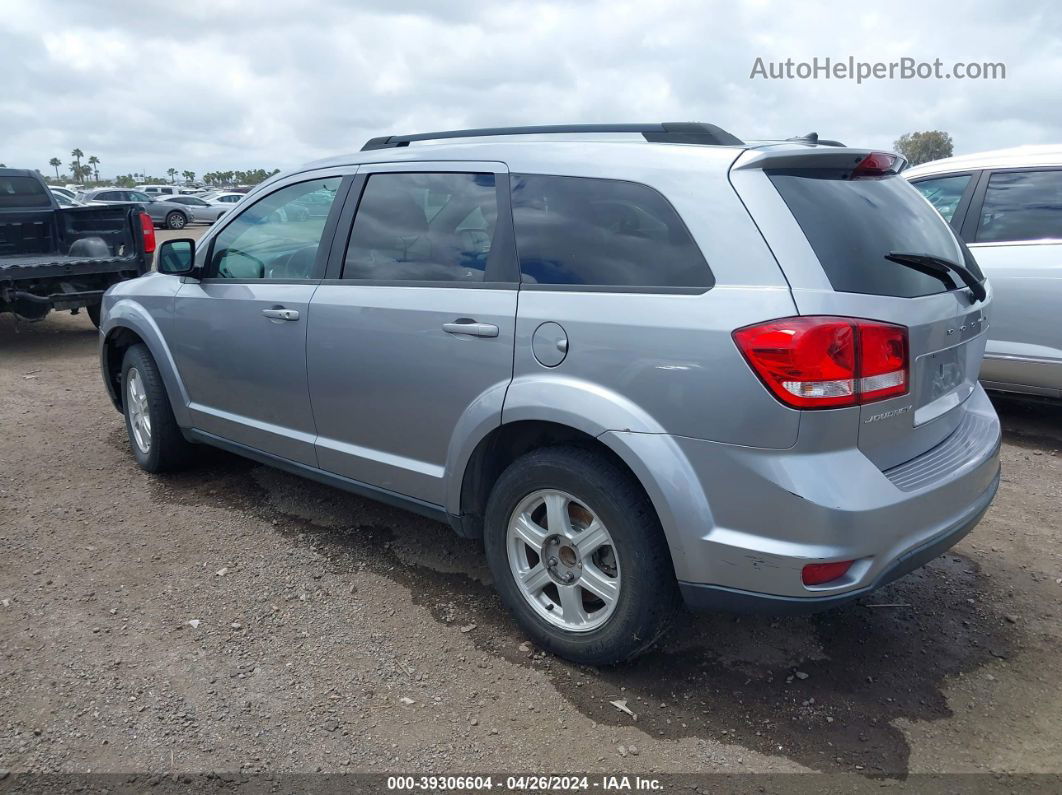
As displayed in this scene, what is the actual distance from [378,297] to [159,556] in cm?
164

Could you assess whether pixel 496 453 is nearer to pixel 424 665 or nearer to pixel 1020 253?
pixel 424 665

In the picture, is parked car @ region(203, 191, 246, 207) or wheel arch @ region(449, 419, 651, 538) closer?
wheel arch @ region(449, 419, 651, 538)

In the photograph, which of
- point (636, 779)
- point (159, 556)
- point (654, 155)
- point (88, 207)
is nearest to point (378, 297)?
point (654, 155)

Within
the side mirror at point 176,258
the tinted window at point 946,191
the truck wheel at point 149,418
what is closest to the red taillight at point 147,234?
the truck wheel at point 149,418

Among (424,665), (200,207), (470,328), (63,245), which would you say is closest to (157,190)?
(200,207)

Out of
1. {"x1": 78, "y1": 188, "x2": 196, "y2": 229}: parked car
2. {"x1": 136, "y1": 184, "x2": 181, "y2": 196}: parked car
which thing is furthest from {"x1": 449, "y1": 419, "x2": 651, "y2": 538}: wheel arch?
{"x1": 136, "y1": 184, "x2": 181, "y2": 196}: parked car

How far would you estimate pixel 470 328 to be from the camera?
3.10 metres

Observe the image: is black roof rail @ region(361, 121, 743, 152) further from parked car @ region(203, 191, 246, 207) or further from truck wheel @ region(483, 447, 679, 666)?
parked car @ region(203, 191, 246, 207)

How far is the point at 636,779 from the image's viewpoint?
253 centimetres

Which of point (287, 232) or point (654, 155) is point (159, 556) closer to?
point (287, 232)

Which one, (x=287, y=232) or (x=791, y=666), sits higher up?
(x=287, y=232)

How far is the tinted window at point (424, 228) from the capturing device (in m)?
3.25

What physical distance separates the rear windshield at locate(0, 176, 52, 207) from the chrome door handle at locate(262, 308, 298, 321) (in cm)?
694

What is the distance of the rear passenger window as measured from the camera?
8.91ft
